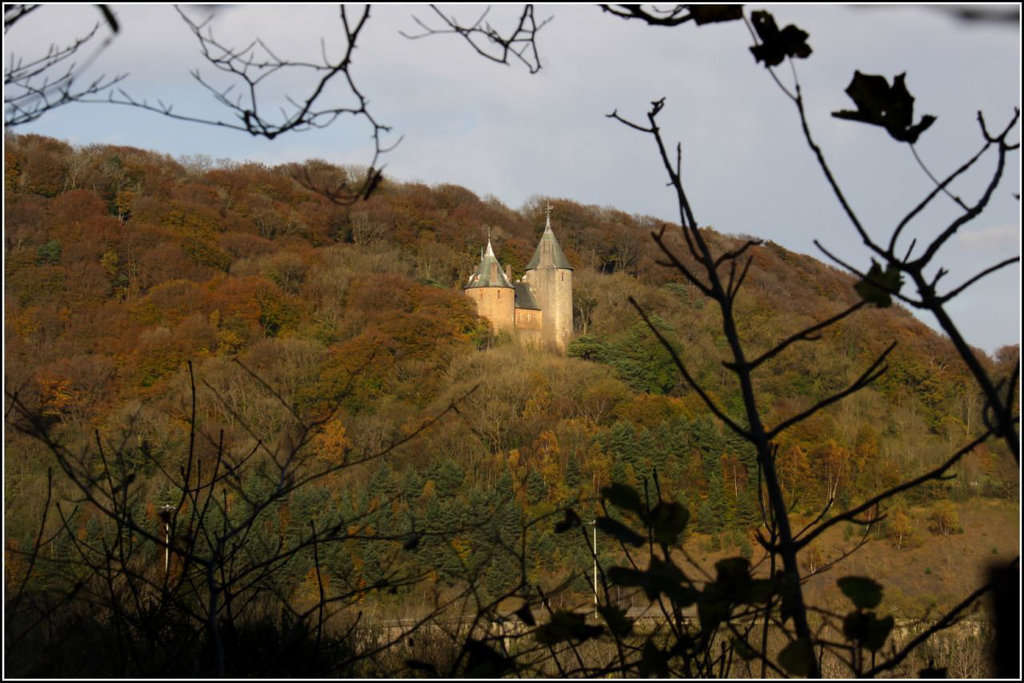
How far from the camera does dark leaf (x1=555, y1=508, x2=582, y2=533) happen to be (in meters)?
1.16

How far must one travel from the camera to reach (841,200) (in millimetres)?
996

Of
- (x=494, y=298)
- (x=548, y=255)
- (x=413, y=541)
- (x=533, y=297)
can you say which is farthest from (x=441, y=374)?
(x=413, y=541)

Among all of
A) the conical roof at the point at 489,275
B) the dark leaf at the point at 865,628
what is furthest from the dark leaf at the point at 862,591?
the conical roof at the point at 489,275

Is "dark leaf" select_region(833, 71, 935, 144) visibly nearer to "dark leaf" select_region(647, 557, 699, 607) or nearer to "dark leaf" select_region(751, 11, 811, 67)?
"dark leaf" select_region(751, 11, 811, 67)

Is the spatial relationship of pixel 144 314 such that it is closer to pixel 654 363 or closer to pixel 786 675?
pixel 654 363

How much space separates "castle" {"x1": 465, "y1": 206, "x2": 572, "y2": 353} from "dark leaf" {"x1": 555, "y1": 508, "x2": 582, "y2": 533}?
3915cm

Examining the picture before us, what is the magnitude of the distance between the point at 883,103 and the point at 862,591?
1.74 feet

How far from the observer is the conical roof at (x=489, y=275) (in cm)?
4212

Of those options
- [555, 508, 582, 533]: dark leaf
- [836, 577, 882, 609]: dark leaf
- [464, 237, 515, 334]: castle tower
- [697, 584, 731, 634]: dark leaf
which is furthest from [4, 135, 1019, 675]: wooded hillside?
[836, 577, 882, 609]: dark leaf

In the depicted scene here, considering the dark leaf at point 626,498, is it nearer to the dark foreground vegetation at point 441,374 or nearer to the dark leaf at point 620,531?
the dark leaf at point 620,531

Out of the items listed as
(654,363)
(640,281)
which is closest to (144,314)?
(654,363)

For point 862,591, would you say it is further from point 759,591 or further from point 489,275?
point 489,275

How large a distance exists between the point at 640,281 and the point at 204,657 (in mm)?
46615

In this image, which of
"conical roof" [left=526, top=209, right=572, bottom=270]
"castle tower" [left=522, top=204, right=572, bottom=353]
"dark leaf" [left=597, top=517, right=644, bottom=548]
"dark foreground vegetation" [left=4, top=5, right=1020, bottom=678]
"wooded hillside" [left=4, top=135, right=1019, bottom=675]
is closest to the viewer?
"dark leaf" [left=597, top=517, right=644, bottom=548]
